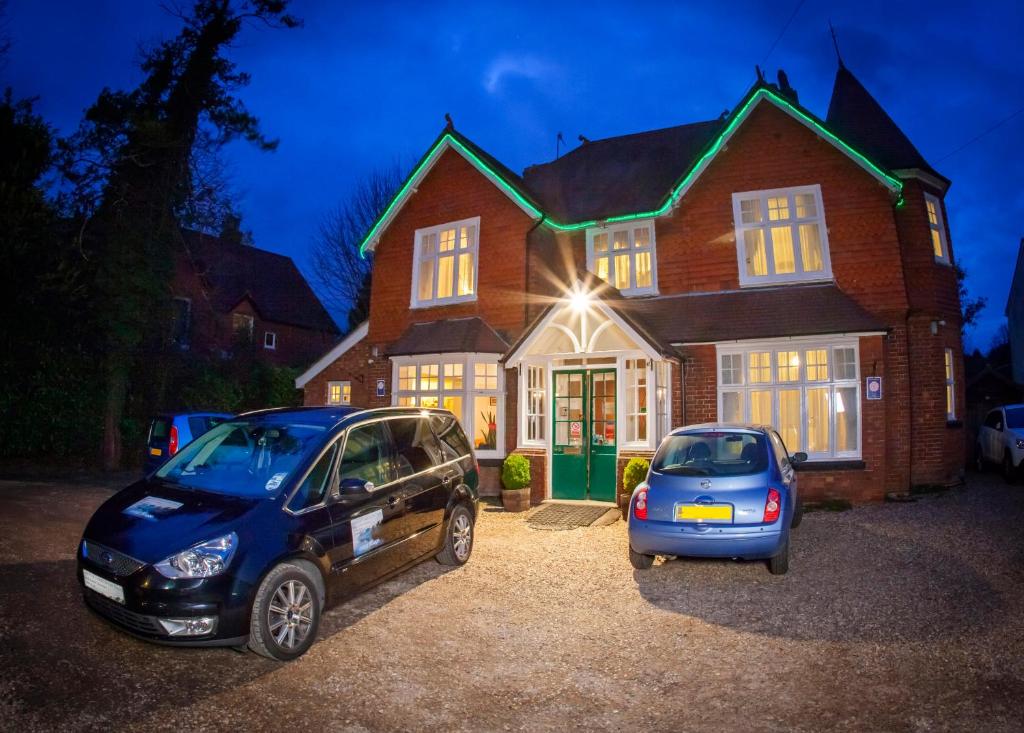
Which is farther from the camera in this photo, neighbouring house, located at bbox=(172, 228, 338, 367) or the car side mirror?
neighbouring house, located at bbox=(172, 228, 338, 367)

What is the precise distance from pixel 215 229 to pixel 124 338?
381cm

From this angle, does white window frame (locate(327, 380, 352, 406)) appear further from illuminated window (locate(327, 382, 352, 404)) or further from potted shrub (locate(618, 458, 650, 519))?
potted shrub (locate(618, 458, 650, 519))

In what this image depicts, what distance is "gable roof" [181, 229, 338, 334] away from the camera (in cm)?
2950

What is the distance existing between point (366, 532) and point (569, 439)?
690 cm

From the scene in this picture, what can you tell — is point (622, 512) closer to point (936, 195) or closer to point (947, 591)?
point (947, 591)

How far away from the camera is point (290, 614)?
478 centimetres

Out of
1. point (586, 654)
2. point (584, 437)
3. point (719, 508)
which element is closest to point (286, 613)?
point (586, 654)

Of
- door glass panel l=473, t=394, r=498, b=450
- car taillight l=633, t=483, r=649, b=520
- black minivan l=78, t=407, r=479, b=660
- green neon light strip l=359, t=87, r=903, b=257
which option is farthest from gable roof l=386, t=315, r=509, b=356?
car taillight l=633, t=483, r=649, b=520

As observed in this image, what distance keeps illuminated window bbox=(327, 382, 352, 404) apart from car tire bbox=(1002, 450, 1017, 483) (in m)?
14.7

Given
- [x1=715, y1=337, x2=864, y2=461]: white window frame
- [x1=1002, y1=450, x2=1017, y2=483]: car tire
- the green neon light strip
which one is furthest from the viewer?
[x1=1002, y1=450, x2=1017, y2=483]: car tire

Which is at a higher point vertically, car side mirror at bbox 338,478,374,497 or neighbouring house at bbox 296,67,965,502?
neighbouring house at bbox 296,67,965,502

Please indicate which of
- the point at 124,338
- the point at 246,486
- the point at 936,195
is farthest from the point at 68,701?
the point at 936,195

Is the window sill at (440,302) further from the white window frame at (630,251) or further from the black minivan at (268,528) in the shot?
the black minivan at (268,528)

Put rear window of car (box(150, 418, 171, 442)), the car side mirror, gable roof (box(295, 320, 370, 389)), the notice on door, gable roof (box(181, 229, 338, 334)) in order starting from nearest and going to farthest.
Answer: the car side mirror < the notice on door < rear window of car (box(150, 418, 171, 442)) < gable roof (box(295, 320, 370, 389)) < gable roof (box(181, 229, 338, 334))
